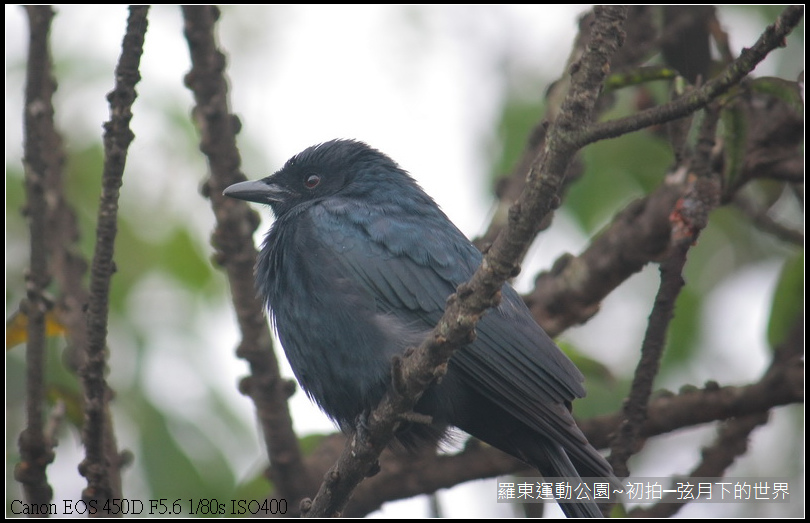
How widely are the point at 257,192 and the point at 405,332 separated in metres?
1.31

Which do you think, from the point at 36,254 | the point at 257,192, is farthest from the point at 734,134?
the point at 36,254

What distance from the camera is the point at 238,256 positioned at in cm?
444

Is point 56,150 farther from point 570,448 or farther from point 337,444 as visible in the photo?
point 570,448

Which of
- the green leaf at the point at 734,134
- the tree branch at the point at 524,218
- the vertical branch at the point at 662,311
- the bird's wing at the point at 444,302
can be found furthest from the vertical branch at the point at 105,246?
the green leaf at the point at 734,134

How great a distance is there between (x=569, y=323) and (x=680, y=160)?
110cm

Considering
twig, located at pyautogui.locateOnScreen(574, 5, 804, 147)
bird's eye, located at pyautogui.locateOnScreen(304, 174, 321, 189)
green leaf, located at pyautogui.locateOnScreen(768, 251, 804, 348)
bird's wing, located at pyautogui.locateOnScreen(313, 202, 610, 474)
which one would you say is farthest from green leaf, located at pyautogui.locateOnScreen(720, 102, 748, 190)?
bird's eye, located at pyautogui.locateOnScreen(304, 174, 321, 189)

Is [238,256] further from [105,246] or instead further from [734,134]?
[734,134]

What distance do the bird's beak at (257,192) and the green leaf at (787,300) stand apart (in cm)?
264

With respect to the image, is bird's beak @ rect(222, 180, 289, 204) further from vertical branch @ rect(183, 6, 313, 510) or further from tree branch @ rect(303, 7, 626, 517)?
tree branch @ rect(303, 7, 626, 517)

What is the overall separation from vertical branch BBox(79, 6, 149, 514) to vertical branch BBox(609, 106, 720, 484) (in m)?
2.15

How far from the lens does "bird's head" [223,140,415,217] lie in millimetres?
4629

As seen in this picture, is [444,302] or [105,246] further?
[444,302]

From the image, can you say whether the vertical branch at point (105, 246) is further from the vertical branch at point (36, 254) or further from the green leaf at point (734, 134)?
the green leaf at point (734, 134)

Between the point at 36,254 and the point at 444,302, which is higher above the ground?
the point at 36,254
